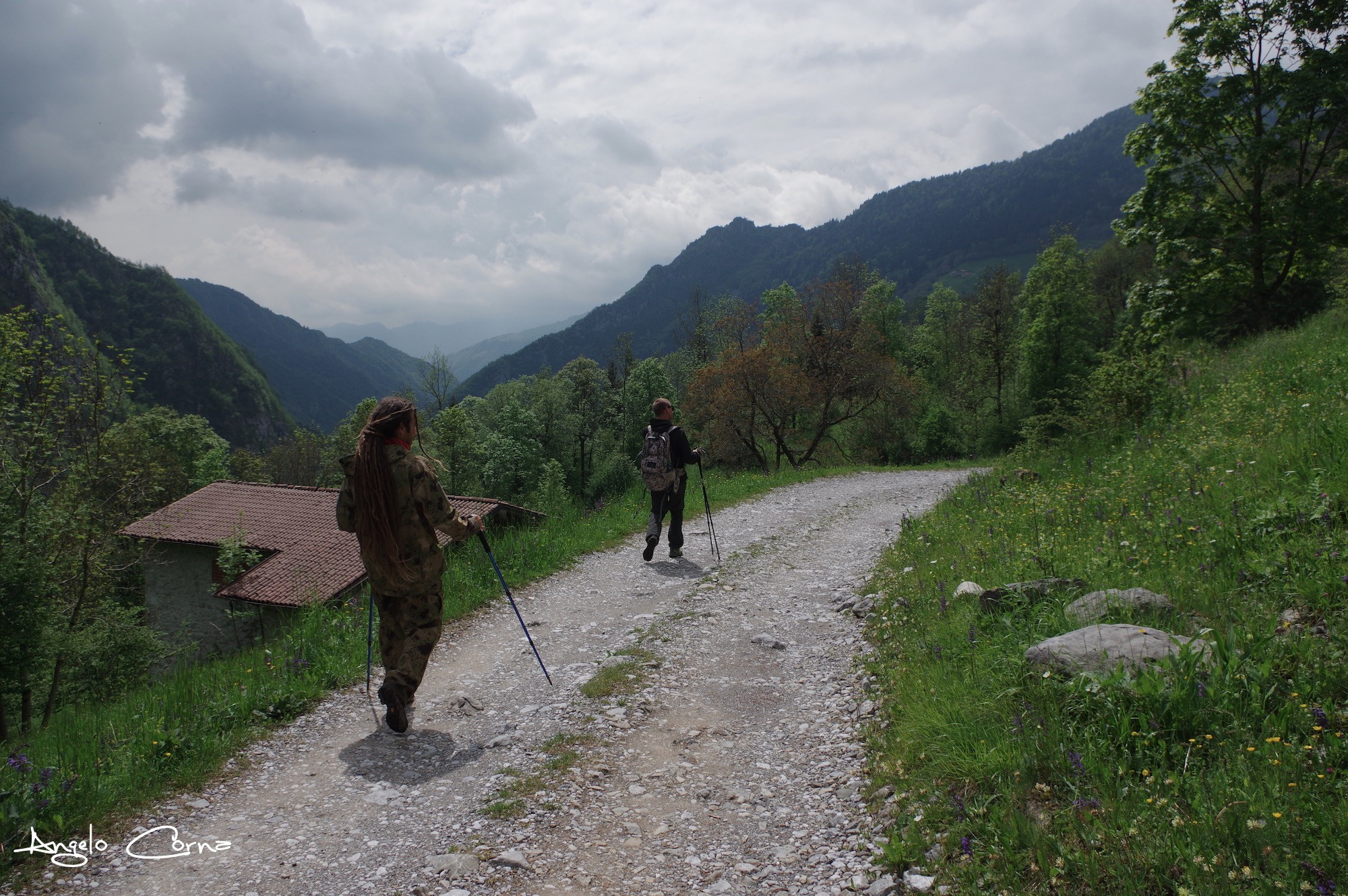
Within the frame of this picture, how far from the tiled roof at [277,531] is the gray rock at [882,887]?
11776mm

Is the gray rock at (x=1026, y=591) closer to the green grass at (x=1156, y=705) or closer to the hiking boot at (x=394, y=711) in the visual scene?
the green grass at (x=1156, y=705)

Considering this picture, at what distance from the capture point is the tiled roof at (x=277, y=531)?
20.0m

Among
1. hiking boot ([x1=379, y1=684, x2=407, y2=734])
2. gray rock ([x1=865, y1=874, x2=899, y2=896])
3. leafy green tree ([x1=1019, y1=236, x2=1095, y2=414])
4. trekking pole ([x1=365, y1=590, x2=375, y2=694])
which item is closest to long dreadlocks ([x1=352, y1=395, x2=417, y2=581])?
trekking pole ([x1=365, y1=590, x2=375, y2=694])

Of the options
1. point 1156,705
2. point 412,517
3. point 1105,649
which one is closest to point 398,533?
point 412,517

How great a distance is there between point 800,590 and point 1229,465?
17.5 ft

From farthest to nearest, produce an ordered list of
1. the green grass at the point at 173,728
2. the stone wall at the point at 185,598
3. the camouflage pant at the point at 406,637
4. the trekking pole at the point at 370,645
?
the stone wall at the point at 185,598 < the trekking pole at the point at 370,645 < the camouflage pant at the point at 406,637 < the green grass at the point at 173,728

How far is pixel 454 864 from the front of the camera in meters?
4.08

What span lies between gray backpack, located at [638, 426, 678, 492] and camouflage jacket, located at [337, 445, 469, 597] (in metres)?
5.52

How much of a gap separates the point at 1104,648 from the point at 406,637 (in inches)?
210

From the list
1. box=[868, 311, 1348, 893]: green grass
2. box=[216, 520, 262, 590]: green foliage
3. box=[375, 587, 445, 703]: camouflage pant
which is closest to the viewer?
box=[868, 311, 1348, 893]: green grass

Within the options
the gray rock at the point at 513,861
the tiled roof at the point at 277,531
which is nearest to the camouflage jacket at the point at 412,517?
the gray rock at the point at 513,861

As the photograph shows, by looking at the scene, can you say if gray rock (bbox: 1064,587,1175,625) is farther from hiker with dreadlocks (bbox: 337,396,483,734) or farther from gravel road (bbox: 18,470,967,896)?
hiker with dreadlocks (bbox: 337,396,483,734)

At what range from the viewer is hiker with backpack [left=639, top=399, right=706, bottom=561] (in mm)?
11461

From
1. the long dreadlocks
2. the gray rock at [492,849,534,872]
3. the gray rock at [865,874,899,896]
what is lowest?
the gray rock at [865,874,899,896]
